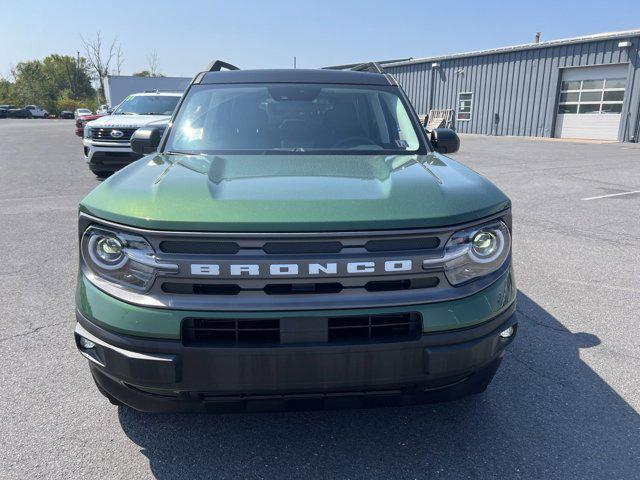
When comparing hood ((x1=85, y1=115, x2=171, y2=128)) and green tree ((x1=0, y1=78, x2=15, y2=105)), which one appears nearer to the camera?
hood ((x1=85, y1=115, x2=171, y2=128))

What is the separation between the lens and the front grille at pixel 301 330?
1.90 metres

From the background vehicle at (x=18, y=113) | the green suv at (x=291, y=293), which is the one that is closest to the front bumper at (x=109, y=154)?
the green suv at (x=291, y=293)

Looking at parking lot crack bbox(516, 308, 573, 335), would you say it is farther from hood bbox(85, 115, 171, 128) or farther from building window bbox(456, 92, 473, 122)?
building window bbox(456, 92, 473, 122)

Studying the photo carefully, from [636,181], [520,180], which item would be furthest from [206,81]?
[636,181]

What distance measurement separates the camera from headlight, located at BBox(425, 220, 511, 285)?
2.02m

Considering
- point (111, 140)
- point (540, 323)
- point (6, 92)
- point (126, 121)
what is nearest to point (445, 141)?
point (540, 323)

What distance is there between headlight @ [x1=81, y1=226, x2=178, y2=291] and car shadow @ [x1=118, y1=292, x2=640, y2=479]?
3.04ft

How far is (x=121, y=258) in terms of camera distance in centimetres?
201

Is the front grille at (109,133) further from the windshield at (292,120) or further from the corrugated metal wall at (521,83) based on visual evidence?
the corrugated metal wall at (521,83)

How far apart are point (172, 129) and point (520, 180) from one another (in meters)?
9.50

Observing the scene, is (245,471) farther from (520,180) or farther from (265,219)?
(520,180)

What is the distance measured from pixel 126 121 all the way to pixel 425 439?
950cm

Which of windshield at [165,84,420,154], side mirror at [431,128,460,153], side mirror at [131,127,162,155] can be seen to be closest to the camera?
windshield at [165,84,420,154]

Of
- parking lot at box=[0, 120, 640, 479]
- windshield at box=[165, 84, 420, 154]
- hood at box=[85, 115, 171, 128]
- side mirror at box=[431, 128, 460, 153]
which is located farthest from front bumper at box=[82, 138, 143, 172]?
side mirror at box=[431, 128, 460, 153]
